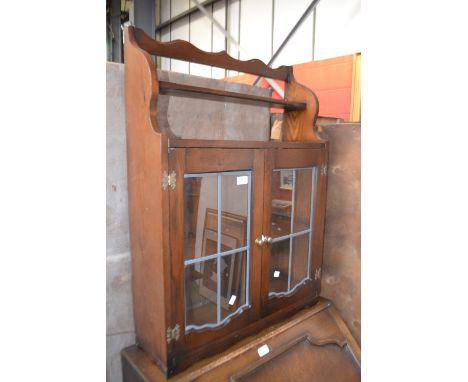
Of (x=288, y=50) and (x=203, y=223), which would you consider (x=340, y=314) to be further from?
(x=288, y=50)

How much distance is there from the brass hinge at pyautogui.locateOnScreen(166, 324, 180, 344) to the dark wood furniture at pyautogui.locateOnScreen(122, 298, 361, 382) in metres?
0.14

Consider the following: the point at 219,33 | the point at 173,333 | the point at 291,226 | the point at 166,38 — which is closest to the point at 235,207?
the point at 291,226

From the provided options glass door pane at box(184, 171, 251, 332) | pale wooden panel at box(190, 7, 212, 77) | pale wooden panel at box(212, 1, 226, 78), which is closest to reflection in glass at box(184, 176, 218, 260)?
glass door pane at box(184, 171, 251, 332)

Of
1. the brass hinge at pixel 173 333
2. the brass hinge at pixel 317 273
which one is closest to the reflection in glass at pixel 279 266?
the brass hinge at pixel 317 273

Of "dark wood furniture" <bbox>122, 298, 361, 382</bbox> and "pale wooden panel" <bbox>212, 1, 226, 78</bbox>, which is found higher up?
"pale wooden panel" <bbox>212, 1, 226, 78</bbox>

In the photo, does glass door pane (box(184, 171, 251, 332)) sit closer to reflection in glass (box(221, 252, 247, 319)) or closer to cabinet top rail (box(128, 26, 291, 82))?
reflection in glass (box(221, 252, 247, 319))

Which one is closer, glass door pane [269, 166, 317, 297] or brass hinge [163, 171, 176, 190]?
brass hinge [163, 171, 176, 190]

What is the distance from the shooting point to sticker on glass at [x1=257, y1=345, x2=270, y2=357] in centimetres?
129

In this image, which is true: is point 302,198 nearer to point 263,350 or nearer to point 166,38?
point 263,350

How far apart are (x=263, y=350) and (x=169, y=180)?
2.66ft

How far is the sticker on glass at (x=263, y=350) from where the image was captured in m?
1.29

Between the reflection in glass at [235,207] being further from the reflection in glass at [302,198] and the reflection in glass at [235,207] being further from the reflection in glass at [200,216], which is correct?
the reflection in glass at [302,198]
